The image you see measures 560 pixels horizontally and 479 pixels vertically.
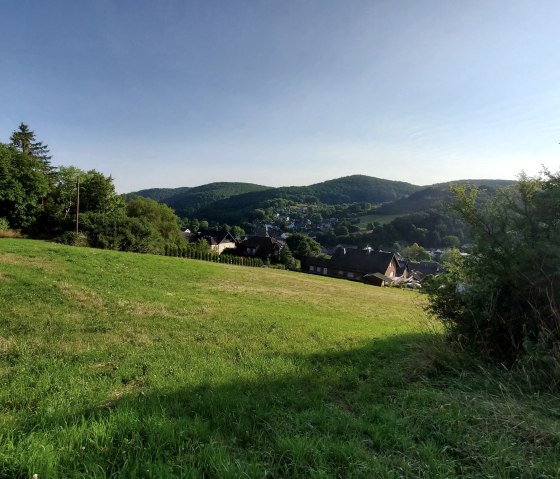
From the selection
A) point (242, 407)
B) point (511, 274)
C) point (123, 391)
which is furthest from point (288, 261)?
point (242, 407)

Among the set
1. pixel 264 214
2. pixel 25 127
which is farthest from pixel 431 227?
pixel 25 127

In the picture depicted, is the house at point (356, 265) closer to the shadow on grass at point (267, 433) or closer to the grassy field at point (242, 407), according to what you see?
the grassy field at point (242, 407)

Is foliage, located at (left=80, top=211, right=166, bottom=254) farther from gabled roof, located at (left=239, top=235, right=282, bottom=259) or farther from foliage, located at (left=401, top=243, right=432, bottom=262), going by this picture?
foliage, located at (left=401, top=243, right=432, bottom=262)

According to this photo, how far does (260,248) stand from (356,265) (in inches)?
1017

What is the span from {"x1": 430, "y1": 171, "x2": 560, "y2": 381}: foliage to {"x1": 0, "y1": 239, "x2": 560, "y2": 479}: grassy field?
0.76 metres

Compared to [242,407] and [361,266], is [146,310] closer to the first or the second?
→ [242,407]

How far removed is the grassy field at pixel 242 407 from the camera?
269cm

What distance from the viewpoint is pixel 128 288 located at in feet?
38.7

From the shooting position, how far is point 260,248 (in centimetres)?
8025

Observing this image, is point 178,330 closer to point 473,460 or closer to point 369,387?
point 369,387

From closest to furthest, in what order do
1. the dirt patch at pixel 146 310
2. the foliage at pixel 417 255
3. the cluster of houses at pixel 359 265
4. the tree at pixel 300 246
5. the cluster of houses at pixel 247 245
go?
1. the dirt patch at pixel 146 310
2. the cluster of houses at pixel 359 265
3. the cluster of houses at pixel 247 245
4. the tree at pixel 300 246
5. the foliage at pixel 417 255

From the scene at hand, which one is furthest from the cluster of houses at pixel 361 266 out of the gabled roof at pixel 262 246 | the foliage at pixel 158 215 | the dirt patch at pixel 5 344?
the dirt patch at pixel 5 344

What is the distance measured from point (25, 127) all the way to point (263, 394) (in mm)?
77894

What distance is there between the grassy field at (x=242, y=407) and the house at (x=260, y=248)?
215 feet
